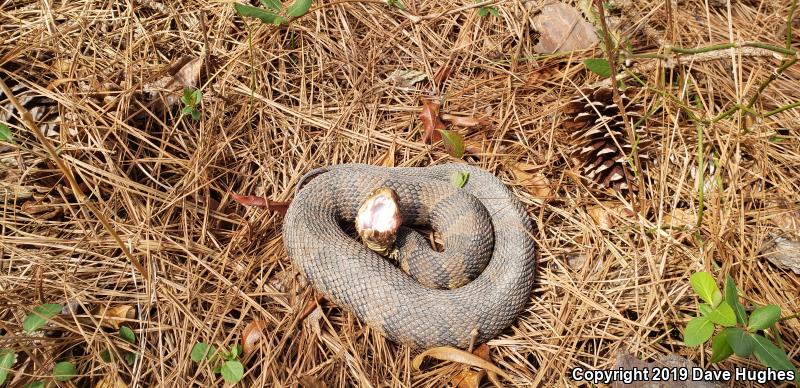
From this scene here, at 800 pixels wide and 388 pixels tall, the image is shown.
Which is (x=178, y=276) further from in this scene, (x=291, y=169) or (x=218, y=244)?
(x=291, y=169)

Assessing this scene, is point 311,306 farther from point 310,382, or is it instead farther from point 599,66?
point 599,66

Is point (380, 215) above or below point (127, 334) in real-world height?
above

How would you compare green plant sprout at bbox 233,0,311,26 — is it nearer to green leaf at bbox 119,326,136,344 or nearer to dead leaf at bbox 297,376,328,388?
green leaf at bbox 119,326,136,344

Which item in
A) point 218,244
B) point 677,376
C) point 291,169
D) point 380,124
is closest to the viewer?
point 677,376

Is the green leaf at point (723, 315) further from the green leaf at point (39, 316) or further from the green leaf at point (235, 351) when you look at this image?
the green leaf at point (39, 316)

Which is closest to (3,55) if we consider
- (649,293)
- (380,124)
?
(380,124)

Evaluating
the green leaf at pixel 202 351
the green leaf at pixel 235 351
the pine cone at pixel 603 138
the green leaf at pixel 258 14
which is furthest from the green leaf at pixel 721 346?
the green leaf at pixel 258 14

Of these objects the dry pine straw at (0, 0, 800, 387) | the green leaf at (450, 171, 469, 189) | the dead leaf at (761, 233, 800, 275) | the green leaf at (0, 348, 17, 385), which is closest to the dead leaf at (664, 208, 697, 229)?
the dry pine straw at (0, 0, 800, 387)

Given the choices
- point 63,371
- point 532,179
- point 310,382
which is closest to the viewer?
point 63,371

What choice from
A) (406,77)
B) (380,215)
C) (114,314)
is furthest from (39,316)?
(406,77)
